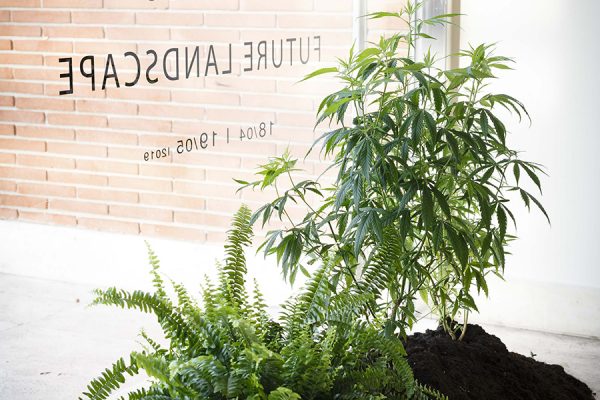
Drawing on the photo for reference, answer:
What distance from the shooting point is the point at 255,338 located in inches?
79.6

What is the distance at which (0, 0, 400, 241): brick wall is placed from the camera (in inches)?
88.0

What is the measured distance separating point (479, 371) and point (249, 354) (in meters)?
1.20

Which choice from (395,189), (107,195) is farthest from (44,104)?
(395,189)

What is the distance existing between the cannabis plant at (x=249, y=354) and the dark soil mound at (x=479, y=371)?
476 mm

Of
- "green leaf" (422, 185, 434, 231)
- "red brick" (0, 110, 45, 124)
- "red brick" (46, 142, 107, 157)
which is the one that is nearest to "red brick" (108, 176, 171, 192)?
"red brick" (46, 142, 107, 157)

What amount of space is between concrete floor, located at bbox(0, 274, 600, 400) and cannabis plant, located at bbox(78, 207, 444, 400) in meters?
0.43

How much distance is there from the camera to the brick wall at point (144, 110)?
223cm

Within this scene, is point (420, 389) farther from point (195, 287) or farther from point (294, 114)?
point (294, 114)

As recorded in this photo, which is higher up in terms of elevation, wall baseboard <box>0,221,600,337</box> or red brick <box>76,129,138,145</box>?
red brick <box>76,129,138,145</box>

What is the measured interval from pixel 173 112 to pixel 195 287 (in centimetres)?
75

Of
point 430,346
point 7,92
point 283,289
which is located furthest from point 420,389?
point 283,289

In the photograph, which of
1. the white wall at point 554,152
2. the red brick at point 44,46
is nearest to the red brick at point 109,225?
the red brick at point 44,46

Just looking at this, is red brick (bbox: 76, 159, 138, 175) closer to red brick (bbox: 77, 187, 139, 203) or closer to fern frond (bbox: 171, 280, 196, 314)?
red brick (bbox: 77, 187, 139, 203)

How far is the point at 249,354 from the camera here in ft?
6.32
